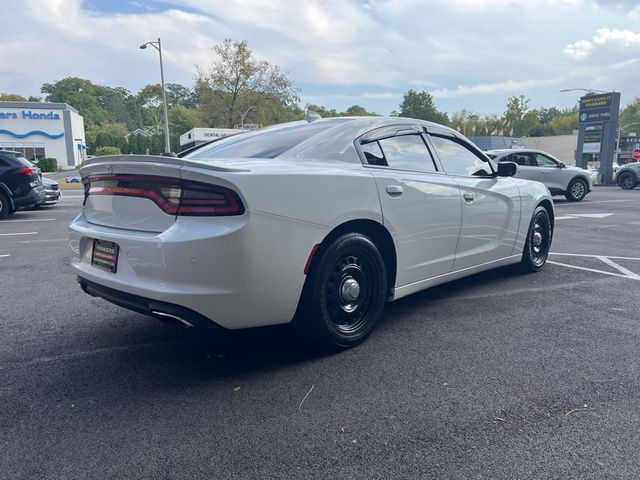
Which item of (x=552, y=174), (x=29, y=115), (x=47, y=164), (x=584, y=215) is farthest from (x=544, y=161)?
(x=29, y=115)

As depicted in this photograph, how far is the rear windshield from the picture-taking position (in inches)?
135

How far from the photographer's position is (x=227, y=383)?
9.33 ft

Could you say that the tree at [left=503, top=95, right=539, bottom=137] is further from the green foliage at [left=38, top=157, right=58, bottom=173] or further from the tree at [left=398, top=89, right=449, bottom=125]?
the green foliage at [left=38, top=157, right=58, bottom=173]

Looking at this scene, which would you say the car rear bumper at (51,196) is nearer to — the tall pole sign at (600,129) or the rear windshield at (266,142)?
the rear windshield at (266,142)

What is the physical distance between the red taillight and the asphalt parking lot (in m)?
1.03

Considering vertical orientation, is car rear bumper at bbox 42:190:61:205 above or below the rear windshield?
below

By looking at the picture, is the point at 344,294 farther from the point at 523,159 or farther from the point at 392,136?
the point at 523,159

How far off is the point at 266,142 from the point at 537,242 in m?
3.46

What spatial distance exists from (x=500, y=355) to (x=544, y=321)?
0.88 m

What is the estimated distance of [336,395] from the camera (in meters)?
2.68

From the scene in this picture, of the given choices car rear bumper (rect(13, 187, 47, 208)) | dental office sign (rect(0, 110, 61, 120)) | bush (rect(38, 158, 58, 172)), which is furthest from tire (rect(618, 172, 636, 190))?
dental office sign (rect(0, 110, 61, 120))

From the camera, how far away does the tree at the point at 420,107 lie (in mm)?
79356

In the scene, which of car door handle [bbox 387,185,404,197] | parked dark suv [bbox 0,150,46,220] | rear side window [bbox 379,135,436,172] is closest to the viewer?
car door handle [bbox 387,185,404,197]

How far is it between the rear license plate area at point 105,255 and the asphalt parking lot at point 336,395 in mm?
667
